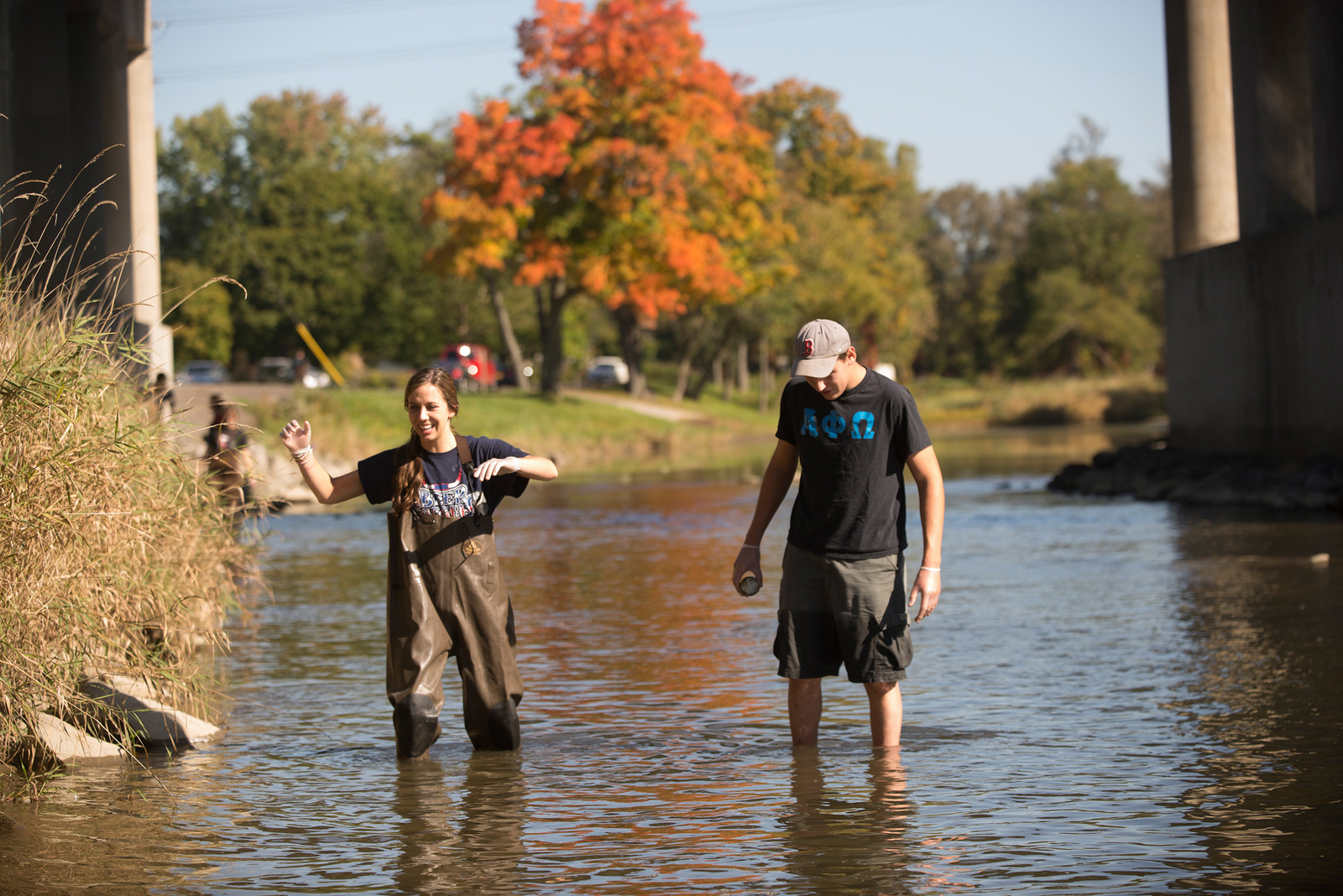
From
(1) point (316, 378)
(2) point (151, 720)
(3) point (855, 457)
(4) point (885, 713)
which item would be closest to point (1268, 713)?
(4) point (885, 713)

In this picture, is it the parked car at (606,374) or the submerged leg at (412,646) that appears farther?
the parked car at (606,374)

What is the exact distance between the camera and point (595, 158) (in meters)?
42.0

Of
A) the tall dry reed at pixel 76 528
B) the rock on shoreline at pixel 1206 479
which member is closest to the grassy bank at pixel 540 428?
the rock on shoreline at pixel 1206 479

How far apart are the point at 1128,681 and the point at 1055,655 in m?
0.94

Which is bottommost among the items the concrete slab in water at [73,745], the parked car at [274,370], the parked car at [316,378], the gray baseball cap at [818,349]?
the concrete slab in water at [73,745]

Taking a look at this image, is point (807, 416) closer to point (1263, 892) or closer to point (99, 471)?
point (1263, 892)

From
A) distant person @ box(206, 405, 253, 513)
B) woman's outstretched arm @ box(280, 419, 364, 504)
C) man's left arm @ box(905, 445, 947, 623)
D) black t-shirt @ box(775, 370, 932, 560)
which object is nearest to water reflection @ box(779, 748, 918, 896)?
man's left arm @ box(905, 445, 947, 623)

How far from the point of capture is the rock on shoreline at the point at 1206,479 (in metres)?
18.5

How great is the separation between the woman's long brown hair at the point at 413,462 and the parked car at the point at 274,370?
213 feet

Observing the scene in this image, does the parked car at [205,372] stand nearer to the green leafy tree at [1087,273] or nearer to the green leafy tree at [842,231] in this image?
the green leafy tree at [842,231]

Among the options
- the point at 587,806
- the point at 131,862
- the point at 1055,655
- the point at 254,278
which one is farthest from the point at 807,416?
the point at 254,278

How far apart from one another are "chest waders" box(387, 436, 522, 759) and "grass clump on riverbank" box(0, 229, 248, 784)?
4.07 ft

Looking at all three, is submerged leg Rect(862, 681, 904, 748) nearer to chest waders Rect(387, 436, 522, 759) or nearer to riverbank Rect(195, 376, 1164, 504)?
chest waders Rect(387, 436, 522, 759)

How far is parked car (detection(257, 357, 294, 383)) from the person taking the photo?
7056 cm
